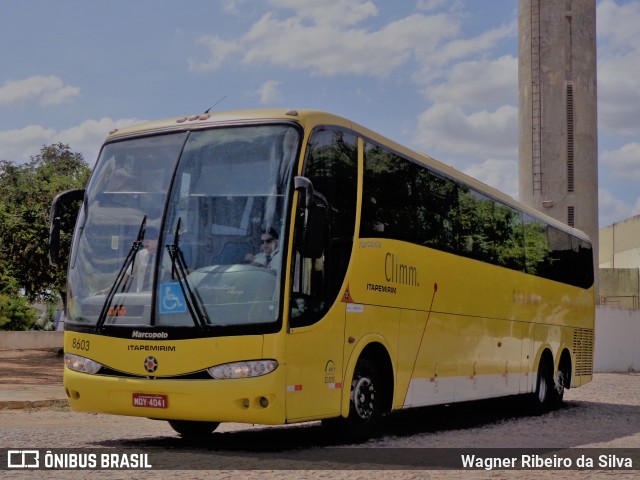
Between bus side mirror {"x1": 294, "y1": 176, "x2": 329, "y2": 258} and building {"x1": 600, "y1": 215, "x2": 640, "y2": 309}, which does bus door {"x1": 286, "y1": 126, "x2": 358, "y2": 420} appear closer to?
bus side mirror {"x1": 294, "y1": 176, "x2": 329, "y2": 258}

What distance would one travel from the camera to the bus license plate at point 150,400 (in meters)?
10.5

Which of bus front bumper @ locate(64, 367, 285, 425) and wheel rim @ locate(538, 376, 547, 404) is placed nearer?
bus front bumper @ locate(64, 367, 285, 425)

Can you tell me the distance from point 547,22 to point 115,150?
41755 mm

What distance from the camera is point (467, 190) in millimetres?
16375

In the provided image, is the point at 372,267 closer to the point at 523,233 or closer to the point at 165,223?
the point at 165,223

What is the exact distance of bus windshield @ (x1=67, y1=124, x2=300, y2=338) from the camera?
412 inches

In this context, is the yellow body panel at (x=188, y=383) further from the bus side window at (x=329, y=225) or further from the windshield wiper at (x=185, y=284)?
the bus side window at (x=329, y=225)

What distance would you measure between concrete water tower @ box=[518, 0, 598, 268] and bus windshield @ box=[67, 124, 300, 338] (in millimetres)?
41988

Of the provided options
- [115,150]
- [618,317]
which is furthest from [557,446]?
[618,317]

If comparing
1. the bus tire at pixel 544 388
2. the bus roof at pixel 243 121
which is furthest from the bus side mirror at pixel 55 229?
the bus tire at pixel 544 388

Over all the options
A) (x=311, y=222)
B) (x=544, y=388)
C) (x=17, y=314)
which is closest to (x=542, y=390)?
(x=544, y=388)

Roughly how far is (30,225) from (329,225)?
28.2m

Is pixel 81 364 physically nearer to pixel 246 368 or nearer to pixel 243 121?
pixel 246 368

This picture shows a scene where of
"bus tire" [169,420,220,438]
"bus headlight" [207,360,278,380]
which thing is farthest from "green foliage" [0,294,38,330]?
"bus headlight" [207,360,278,380]
